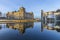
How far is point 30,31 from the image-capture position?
2.24 meters

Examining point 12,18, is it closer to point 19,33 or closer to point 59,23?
point 19,33

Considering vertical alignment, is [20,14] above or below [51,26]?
above

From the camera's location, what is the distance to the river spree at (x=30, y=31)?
2.22m

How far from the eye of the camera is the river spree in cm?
222

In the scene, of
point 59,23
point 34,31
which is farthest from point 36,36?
point 59,23

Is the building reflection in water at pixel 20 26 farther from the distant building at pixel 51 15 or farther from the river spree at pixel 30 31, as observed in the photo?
the distant building at pixel 51 15

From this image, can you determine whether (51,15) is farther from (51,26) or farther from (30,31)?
(30,31)

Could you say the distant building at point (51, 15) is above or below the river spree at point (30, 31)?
above

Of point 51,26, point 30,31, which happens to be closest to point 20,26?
point 30,31

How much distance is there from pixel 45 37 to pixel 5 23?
738 millimetres

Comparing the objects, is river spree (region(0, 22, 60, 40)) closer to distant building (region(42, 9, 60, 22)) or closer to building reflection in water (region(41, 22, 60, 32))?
building reflection in water (region(41, 22, 60, 32))

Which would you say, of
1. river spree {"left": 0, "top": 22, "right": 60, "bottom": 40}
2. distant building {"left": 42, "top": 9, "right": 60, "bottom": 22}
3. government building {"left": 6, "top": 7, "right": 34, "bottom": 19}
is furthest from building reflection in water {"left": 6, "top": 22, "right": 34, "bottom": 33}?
distant building {"left": 42, "top": 9, "right": 60, "bottom": 22}

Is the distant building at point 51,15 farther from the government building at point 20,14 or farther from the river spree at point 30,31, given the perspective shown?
the government building at point 20,14

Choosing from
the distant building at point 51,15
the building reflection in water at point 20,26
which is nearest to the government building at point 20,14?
the building reflection in water at point 20,26
